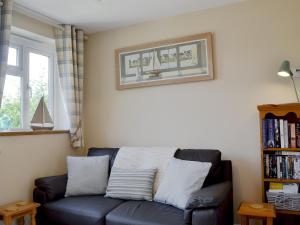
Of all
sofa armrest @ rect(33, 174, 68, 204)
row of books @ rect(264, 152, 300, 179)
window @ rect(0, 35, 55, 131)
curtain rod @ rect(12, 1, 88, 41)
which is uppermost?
curtain rod @ rect(12, 1, 88, 41)

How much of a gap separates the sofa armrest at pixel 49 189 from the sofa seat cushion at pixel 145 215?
2.30 ft

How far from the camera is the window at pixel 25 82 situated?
286 centimetres

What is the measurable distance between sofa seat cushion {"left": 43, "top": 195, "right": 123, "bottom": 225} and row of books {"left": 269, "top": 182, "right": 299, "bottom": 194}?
1.36 m

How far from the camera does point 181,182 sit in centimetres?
228

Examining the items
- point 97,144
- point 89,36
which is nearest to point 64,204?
point 97,144

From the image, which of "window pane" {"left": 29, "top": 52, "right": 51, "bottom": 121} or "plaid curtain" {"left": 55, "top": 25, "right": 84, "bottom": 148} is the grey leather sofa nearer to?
"plaid curtain" {"left": 55, "top": 25, "right": 84, "bottom": 148}

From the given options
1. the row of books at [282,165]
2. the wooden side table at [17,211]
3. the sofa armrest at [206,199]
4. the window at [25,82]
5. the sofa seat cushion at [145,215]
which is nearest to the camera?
the sofa armrest at [206,199]

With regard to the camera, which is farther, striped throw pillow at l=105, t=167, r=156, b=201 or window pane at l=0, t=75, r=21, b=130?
window pane at l=0, t=75, r=21, b=130

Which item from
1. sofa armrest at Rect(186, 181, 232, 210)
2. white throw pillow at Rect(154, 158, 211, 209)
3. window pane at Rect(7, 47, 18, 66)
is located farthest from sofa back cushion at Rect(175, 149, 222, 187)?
window pane at Rect(7, 47, 18, 66)

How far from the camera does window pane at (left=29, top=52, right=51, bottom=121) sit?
3.12 meters

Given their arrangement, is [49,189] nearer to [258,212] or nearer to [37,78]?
[37,78]

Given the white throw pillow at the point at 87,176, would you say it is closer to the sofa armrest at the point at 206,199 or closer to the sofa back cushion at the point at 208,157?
the sofa back cushion at the point at 208,157

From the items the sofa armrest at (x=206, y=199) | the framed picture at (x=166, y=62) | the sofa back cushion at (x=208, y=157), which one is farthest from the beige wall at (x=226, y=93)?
the sofa armrest at (x=206, y=199)

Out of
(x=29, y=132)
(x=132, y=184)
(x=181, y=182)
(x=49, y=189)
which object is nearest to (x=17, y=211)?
(x=49, y=189)
